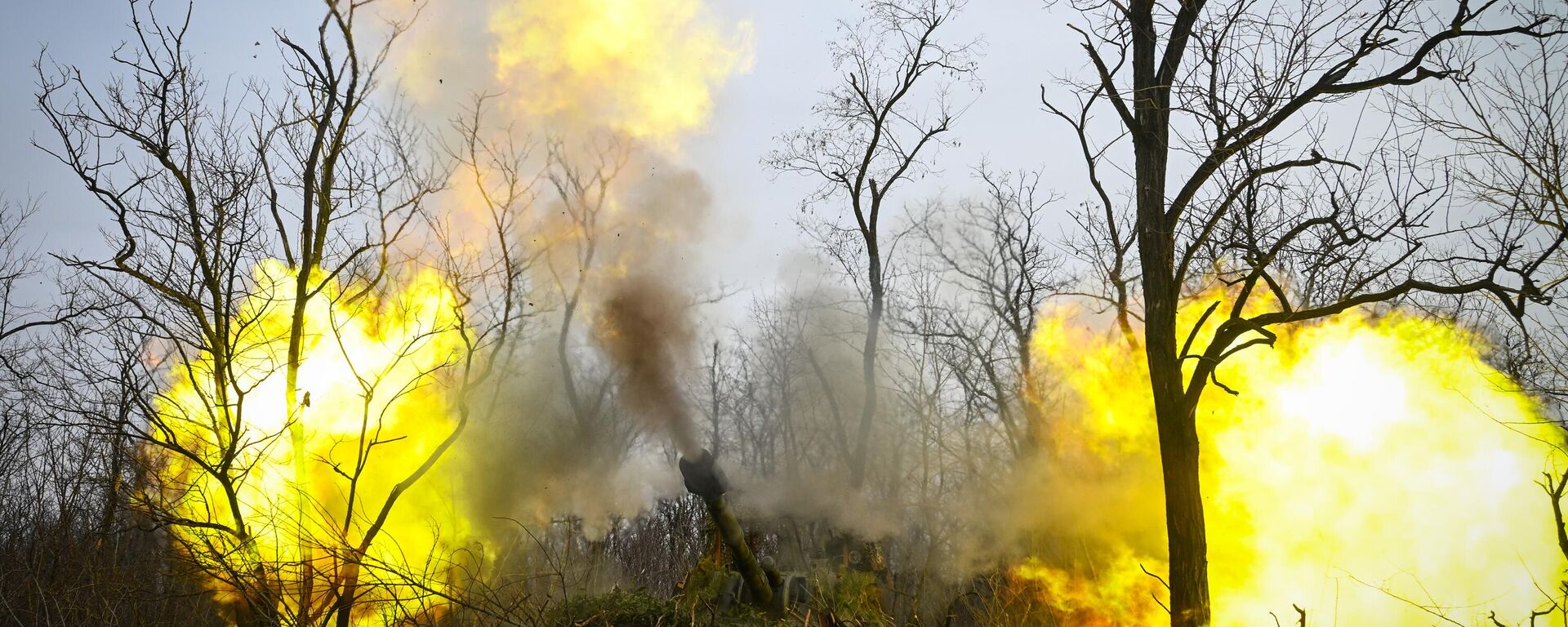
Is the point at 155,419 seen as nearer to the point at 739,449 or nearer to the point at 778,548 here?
the point at 778,548

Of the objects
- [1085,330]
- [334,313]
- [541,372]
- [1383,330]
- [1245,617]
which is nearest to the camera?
[1245,617]

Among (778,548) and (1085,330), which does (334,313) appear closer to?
(1085,330)

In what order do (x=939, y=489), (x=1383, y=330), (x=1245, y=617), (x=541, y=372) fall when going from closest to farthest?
1. (x=1245, y=617)
2. (x=1383, y=330)
3. (x=541, y=372)
4. (x=939, y=489)

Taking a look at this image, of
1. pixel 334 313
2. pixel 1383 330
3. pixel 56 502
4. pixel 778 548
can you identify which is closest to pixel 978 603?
pixel 1383 330

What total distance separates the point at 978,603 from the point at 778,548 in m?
10.9

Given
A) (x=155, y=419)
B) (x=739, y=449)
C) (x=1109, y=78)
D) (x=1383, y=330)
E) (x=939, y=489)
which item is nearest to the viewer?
(x=155, y=419)

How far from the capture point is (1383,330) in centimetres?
1058

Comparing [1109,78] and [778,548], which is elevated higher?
[1109,78]

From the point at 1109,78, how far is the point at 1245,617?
6.29 m

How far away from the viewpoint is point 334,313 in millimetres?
11391

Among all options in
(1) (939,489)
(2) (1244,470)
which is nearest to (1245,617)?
(2) (1244,470)

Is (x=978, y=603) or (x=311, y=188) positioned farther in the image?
(x=978, y=603)

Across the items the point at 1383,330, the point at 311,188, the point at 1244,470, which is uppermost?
the point at 311,188

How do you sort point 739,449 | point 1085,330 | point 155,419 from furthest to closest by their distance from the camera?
point 739,449 < point 1085,330 < point 155,419
